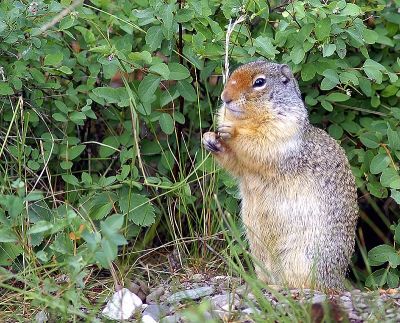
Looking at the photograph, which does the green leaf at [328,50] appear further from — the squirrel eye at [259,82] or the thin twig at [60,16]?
the thin twig at [60,16]

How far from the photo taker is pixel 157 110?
17.5 ft

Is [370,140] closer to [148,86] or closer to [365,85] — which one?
[365,85]

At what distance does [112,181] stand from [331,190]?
4.18 ft

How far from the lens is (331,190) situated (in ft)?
15.5

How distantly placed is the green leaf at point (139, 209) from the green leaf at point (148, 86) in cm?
60

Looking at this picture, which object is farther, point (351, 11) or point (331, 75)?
point (331, 75)

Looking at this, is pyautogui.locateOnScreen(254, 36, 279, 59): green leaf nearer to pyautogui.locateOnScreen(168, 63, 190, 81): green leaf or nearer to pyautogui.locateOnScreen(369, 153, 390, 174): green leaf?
pyautogui.locateOnScreen(168, 63, 190, 81): green leaf

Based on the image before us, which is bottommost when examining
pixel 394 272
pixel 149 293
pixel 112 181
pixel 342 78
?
pixel 394 272

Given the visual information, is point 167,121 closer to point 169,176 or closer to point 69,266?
point 169,176

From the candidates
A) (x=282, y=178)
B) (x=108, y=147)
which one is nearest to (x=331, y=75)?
(x=282, y=178)

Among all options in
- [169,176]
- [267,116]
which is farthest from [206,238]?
[267,116]

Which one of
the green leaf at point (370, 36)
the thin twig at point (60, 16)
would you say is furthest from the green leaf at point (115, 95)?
the green leaf at point (370, 36)

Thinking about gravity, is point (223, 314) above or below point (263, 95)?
below

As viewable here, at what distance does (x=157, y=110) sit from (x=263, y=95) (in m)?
0.99
